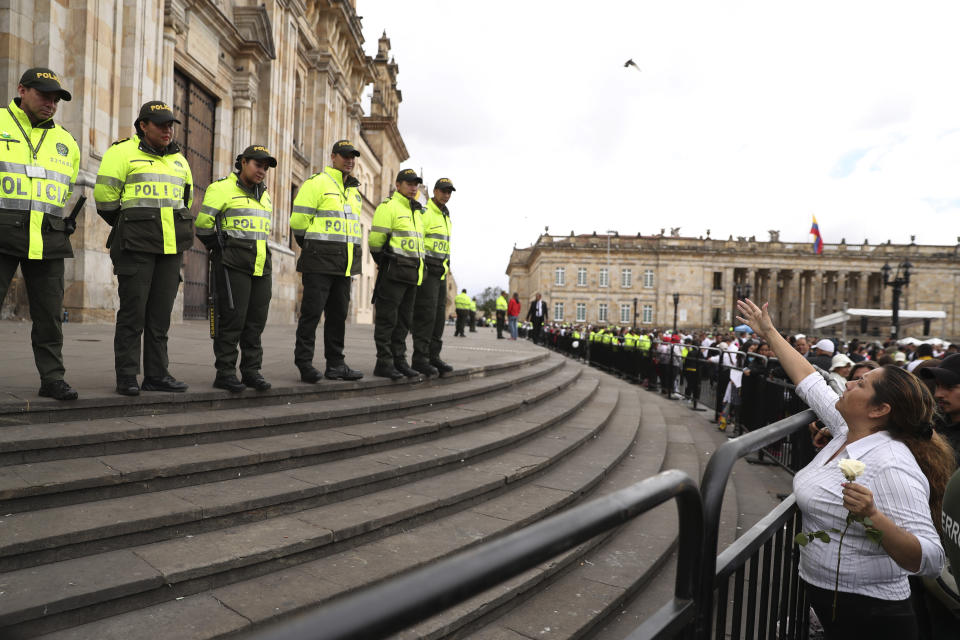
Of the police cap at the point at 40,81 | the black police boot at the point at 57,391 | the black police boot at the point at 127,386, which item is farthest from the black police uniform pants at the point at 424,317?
the police cap at the point at 40,81

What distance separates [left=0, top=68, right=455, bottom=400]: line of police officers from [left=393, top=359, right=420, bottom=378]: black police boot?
0.01m

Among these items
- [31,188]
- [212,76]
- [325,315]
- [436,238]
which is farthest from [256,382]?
[212,76]

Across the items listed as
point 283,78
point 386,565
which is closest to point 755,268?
point 283,78

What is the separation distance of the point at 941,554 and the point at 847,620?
48 centimetres

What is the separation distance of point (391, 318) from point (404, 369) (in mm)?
579

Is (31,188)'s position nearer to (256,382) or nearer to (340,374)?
(256,382)

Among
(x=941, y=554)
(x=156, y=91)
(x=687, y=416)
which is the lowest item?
(x=687, y=416)

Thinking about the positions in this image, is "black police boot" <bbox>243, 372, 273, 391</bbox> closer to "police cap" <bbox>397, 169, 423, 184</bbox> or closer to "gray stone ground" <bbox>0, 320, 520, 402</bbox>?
"gray stone ground" <bbox>0, 320, 520, 402</bbox>

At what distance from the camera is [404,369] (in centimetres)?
600

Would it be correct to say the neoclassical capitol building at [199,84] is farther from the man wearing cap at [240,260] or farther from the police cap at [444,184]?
the police cap at [444,184]

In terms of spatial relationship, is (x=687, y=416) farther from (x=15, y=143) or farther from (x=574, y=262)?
(x=574, y=262)

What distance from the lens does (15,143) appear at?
11.6 feet

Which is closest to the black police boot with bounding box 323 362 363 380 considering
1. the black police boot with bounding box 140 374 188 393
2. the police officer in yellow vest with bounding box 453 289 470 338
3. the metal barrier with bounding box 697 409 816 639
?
the black police boot with bounding box 140 374 188 393

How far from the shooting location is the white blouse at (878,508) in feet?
6.86
